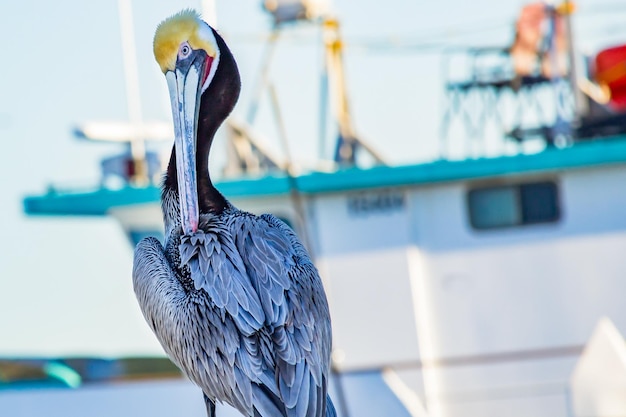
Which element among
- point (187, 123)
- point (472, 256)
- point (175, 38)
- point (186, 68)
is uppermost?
point (175, 38)

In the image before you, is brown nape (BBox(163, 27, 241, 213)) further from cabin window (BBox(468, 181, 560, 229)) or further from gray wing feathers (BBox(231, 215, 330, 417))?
cabin window (BBox(468, 181, 560, 229))

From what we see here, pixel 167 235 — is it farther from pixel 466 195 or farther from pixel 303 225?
pixel 466 195

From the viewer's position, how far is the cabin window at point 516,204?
10.8m

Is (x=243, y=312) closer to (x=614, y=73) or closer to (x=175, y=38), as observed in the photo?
(x=175, y=38)

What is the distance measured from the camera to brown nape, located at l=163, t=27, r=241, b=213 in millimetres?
5039

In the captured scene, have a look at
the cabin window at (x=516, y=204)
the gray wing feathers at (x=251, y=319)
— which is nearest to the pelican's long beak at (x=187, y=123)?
the gray wing feathers at (x=251, y=319)

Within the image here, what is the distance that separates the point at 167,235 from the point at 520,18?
21.6ft

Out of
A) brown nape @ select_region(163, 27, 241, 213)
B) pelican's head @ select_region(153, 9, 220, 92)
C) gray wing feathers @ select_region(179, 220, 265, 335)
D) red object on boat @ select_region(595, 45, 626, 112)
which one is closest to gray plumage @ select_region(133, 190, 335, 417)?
gray wing feathers @ select_region(179, 220, 265, 335)

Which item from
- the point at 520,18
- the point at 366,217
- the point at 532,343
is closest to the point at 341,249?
the point at 366,217

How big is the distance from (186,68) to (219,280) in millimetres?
872

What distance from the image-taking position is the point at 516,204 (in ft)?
35.5

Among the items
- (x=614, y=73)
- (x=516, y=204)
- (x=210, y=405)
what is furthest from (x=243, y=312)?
(x=614, y=73)

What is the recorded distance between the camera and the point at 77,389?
11.5 metres

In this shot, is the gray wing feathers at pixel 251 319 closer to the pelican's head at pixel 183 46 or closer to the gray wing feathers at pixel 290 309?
the gray wing feathers at pixel 290 309
